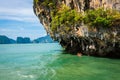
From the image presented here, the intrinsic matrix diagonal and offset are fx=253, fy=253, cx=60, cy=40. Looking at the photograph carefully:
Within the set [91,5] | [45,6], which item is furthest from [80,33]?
[45,6]

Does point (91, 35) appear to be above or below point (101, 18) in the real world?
below

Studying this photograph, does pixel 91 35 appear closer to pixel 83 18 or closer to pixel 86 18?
pixel 86 18

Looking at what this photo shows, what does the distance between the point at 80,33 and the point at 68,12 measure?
139 inches

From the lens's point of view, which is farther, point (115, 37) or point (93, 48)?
point (93, 48)

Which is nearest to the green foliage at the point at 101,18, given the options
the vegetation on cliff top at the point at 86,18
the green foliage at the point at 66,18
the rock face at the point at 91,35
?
the vegetation on cliff top at the point at 86,18

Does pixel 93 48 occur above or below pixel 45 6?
below

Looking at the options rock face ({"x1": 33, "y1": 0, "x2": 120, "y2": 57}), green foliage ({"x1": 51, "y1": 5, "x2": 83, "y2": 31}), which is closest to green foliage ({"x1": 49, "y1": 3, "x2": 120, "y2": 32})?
green foliage ({"x1": 51, "y1": 5, "x2": 83, "y2": 31})

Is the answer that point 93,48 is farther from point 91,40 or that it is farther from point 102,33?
point 102,33

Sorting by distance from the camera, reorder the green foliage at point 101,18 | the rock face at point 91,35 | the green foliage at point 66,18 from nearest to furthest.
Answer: the green foliage at point 101,18, the rock face at point 91,35, the green foliage at point 66,18

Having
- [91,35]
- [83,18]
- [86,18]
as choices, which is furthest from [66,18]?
[91,35]

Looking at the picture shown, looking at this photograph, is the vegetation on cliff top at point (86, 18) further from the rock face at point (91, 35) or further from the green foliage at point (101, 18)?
the rock face at point (91, 35)

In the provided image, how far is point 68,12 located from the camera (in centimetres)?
3316

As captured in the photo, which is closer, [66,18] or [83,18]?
[83,18]

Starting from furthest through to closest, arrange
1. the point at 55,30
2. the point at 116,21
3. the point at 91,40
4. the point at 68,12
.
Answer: the point at 55,30, the point at 68,12, the point at 91,40, the point at 116,21
